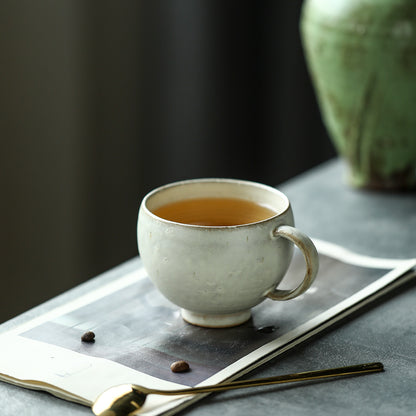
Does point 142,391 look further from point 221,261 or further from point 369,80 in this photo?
point 369,80

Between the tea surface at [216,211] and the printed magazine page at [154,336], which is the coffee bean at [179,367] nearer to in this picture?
the printed magazine page at [154,336]

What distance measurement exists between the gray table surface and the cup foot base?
0.06 meters

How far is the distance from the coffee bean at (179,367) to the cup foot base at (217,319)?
8 centimetres

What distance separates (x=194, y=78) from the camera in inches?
74.4

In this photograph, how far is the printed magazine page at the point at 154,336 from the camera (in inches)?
24.4

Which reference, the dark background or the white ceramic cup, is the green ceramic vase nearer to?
the white ceramic cup

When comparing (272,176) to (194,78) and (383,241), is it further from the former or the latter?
(383,241)

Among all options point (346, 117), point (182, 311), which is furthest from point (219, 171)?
point (182, 311)

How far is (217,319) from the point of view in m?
0.71

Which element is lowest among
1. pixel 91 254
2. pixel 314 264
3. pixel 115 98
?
pixel 91 254

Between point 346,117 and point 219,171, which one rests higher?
point 346,117

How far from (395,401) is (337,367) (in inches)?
2.3

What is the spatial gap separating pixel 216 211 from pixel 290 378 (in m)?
0.20

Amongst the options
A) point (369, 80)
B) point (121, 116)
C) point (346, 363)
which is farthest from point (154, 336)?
point (121, 116)
